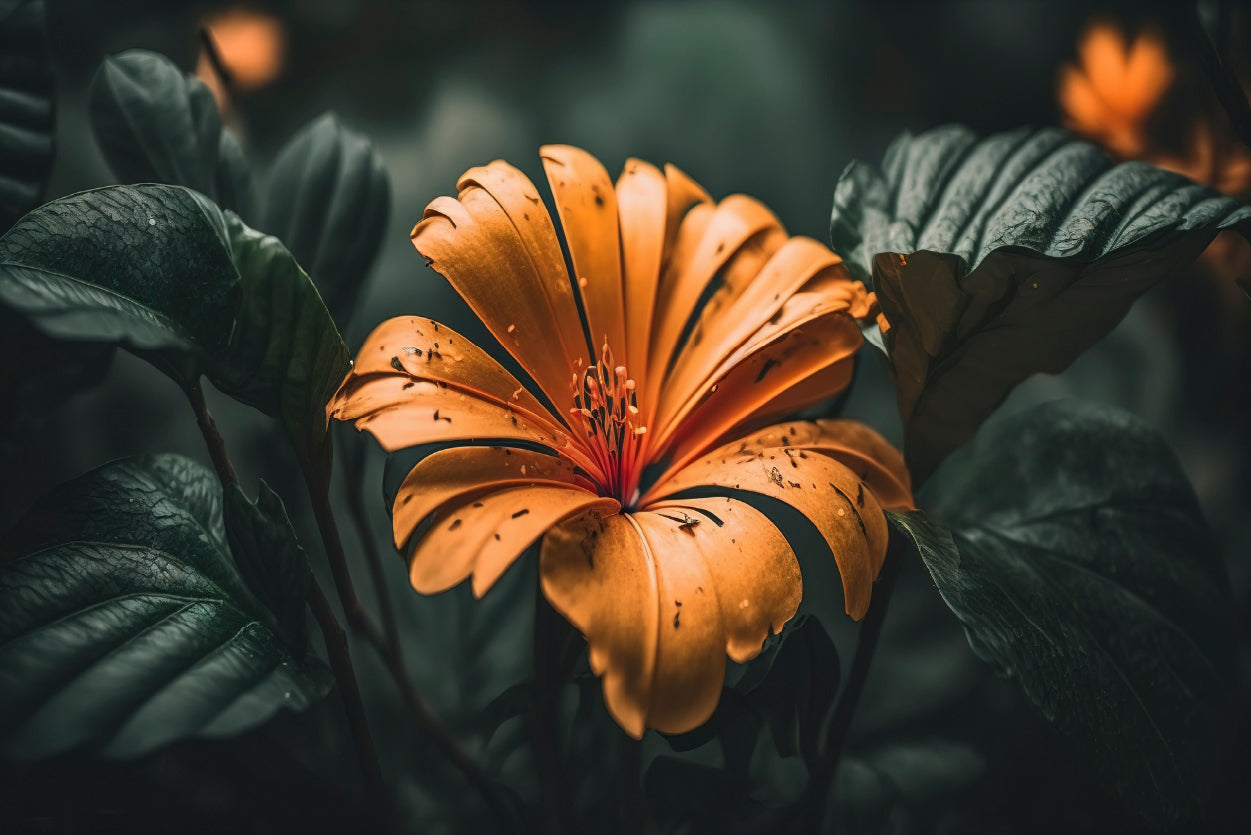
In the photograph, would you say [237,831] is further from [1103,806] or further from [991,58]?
[991,58]

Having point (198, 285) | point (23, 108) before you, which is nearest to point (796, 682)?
point (198, 285)

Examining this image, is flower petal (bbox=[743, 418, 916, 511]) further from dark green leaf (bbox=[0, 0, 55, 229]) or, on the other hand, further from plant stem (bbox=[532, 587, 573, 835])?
dark green leaf (bbox=[0, 0, 55, 229])

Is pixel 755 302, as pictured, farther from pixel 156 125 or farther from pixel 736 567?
pixel 156 125

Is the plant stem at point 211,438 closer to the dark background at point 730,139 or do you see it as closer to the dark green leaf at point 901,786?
the dark background at point 730,139

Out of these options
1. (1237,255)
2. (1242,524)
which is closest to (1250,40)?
(1237,255)

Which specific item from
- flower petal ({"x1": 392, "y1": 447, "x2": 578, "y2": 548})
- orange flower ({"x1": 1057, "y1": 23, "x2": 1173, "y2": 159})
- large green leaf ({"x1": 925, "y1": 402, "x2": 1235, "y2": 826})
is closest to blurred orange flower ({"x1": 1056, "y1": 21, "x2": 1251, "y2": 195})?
orange flower ({"x1": 1057, "y1": 23, "x2": 1173, "y2": 159})

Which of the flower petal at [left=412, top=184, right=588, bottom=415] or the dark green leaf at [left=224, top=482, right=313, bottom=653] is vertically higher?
the flower petal at [left=412, top=184, right=588, bottom=415]

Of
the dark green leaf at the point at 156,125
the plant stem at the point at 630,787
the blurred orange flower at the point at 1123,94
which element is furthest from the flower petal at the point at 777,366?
the blurred orange flower at the point at 1123,94
